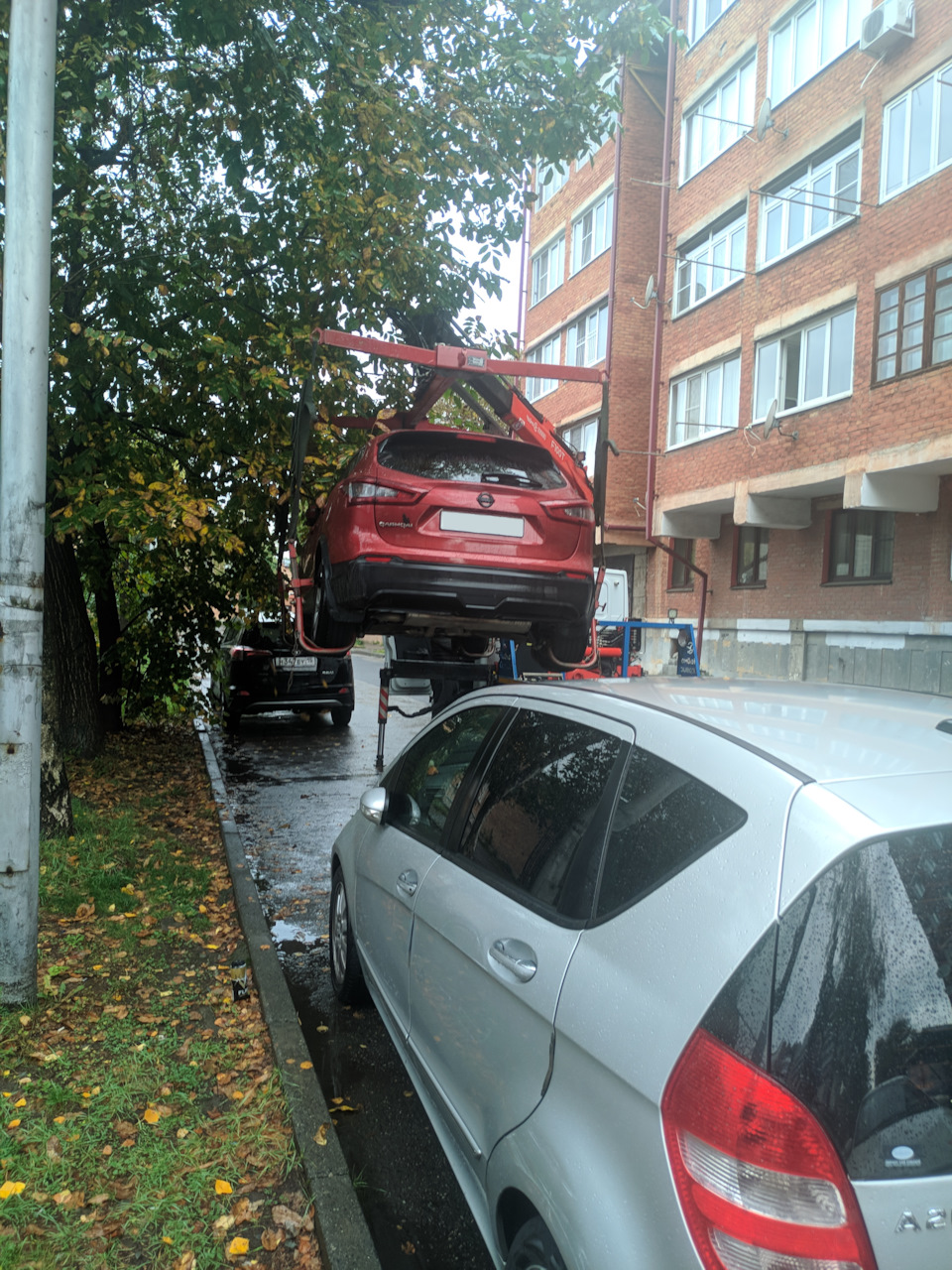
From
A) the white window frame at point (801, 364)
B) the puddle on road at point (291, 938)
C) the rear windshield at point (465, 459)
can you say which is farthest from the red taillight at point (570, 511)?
the white window frame at point (801, 364)

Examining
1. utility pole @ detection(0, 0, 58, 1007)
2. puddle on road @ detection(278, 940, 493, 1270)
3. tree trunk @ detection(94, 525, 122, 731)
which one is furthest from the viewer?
tree trunk @ detection(94, 525, 122, 731)

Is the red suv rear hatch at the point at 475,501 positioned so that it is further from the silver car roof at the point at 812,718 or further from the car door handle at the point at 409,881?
the silver car roof at the point at 812,718

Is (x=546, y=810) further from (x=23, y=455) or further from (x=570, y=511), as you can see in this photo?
(x=570, y=511)

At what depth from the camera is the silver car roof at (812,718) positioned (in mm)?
1756

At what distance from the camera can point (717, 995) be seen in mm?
1569

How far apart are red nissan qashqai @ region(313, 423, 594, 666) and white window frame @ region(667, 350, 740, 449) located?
13.7 meters

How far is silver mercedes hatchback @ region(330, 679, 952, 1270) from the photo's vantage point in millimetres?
1456

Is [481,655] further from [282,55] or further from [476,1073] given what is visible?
[476,1073]

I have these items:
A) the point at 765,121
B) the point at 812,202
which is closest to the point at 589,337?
the point at 765,121

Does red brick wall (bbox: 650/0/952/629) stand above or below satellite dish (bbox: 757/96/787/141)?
below

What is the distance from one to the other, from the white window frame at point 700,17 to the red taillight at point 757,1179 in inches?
942

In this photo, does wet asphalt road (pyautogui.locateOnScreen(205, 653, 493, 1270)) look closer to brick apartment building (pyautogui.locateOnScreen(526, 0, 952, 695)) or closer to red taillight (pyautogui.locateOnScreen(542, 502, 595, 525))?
red taillight (pyautogui.locateOnScreen(542, 502, 595, 525))

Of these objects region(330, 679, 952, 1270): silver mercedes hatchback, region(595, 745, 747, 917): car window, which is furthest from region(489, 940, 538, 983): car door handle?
region(595, 745, 747, 917): car window

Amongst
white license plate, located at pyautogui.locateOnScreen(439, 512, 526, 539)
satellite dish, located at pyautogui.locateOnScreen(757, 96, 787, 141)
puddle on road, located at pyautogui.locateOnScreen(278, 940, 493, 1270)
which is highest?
satellite dish, located at pyautogui.locateOnScreen(757, 96, 787, 141)
